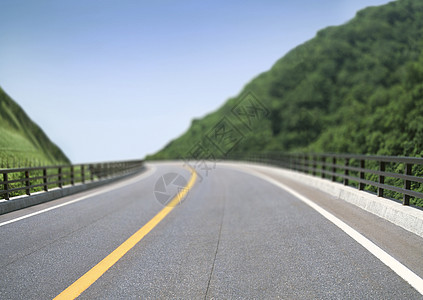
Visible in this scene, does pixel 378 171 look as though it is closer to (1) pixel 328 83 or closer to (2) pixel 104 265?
(2) pixel 104 265

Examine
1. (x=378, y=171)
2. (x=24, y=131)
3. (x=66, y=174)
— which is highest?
(x=24, y=131)

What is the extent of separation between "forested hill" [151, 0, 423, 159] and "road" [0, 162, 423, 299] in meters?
63.6

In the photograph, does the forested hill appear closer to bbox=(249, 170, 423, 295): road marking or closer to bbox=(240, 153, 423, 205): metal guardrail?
bbox=(240, 153, 423, 205): metal guardrail

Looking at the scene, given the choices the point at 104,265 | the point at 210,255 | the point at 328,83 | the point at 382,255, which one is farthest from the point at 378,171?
the point at 328,83

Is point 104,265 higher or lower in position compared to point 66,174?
lower

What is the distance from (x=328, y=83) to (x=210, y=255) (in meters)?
120

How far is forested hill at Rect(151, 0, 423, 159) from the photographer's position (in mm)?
98875

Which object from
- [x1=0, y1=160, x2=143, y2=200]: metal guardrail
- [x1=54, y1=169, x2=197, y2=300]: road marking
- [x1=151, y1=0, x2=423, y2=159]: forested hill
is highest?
[x1=151, y1=0, x2=423, y2=159]: forested hill

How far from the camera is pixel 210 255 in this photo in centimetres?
513

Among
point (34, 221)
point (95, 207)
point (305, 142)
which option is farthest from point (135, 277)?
point (305, 142)

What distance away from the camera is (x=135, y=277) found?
4320 millimetres

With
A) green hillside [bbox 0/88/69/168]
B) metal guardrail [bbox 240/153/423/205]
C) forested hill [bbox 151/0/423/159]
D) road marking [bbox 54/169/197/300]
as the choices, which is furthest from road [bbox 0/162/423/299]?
forested hill [bbox 151/0/423/159]

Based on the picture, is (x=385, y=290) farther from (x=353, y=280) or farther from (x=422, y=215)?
(x=422, y=215)

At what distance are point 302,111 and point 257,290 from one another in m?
106
